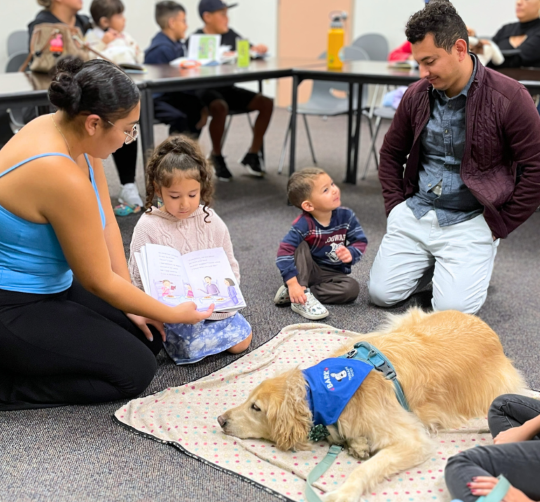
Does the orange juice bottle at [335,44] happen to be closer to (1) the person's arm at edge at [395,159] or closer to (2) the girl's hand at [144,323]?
(1) the person's arm at edge at [395,159]

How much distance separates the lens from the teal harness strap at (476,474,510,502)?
4.34ft

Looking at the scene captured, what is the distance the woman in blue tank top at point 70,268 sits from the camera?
163 cm

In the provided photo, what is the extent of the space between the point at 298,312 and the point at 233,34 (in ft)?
12.9

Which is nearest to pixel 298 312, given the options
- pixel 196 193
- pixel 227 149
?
pixel 196 193

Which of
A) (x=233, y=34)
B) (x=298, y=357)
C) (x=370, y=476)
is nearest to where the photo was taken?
(x=370, y=476)

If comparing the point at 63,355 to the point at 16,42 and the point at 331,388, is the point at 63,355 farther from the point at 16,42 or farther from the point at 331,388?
the point at 16,42

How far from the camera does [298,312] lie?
265 centimetres

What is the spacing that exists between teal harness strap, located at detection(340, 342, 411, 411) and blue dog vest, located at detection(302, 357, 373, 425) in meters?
0.06

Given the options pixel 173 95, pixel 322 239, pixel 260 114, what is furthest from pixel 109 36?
pixel 322 239

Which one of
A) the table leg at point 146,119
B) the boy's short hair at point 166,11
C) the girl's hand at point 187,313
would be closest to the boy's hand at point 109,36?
the boy's short hair at point 166,11

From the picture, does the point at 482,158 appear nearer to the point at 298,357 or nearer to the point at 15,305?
the point at 298,357

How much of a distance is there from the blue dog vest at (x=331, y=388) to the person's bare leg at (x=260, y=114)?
3.57 m

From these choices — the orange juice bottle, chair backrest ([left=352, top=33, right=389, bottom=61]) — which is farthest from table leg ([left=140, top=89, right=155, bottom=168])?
chair backrest ([left=352, top=33, right=389, bottom=61])

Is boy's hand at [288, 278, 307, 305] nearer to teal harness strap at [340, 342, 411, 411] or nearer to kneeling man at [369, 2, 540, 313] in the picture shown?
kneeling man at [369, 2, 540, 313]
